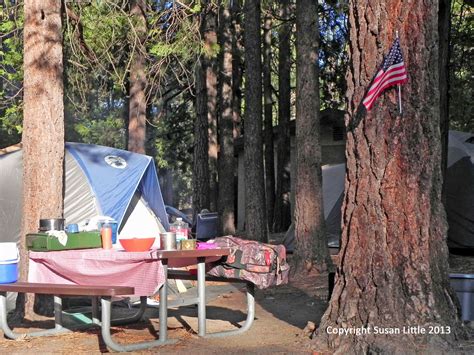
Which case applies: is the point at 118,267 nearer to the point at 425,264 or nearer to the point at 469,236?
the point at 425,264

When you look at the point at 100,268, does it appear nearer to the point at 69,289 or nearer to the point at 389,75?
the point at 69,289

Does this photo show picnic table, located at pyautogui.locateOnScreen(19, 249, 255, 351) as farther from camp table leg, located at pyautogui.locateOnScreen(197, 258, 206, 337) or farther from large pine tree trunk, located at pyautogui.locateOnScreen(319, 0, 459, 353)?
large pine tree trunk, located at pyautogui.locateOnScreen(319, 0, 459, 353)

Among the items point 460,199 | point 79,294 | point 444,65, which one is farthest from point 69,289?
point 460,199

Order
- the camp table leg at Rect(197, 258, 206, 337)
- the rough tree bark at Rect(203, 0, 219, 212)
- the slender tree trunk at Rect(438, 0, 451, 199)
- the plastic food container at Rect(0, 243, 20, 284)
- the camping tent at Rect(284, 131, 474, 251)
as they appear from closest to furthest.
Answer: the camp table leg at Rect(197, 258, 206, 337) < the plastic food container at Rect(0, 243, 20, 284) < the slender tree trunk at Rect(438, 0, 451, 199) < the camping tent at Rect(284, 131, 474, 251) < the rough tree bark at Rect(203, 0, 219, 212)

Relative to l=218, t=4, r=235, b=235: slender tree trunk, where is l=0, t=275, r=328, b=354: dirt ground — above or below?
below

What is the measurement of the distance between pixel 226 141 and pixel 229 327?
14.3 m

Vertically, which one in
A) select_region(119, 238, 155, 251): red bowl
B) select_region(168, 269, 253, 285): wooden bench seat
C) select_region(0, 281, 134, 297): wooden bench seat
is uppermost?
select_region(119, 238, 155, 251): red bowl

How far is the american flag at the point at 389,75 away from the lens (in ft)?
20.2

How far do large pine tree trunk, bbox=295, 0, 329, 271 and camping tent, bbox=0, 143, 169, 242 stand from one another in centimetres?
242

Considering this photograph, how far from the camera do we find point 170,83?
28188 millimetres

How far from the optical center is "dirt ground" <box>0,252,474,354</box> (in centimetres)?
686

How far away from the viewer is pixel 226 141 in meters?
22.3

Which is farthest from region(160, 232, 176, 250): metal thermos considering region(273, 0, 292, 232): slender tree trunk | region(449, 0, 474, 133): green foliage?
region(273, 0, 292, 232): slender tree trunk

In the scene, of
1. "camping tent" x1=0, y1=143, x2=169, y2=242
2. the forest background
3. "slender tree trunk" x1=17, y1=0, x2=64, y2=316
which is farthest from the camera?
the forest background
